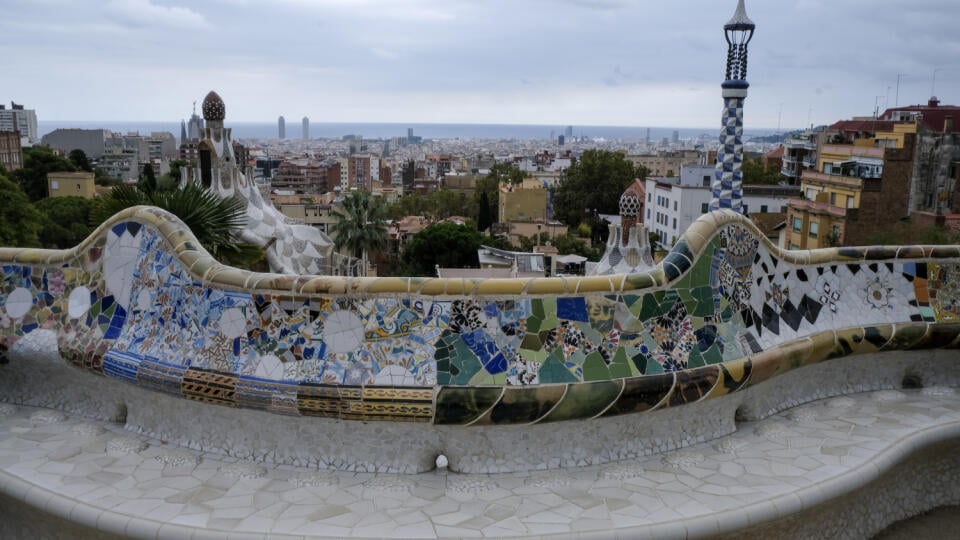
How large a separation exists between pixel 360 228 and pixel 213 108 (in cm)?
1386

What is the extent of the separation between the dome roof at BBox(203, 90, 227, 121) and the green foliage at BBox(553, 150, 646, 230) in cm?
4405

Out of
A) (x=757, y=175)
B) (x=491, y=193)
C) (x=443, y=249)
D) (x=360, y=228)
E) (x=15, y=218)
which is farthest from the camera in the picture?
(x=491, y=193)

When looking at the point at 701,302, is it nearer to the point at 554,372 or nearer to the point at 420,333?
the point at 554,372

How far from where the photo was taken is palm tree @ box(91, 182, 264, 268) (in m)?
8.82

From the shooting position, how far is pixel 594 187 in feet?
194

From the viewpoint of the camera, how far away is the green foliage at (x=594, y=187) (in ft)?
192

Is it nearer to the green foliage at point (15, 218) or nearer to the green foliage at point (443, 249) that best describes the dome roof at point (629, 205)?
the green foliage at point (15, 218)

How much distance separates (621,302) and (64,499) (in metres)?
4.07

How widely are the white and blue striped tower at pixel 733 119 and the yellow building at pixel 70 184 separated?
37.0 metres

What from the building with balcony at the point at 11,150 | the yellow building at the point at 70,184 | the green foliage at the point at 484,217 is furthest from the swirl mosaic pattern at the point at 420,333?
the green foliage at the point at 484,217

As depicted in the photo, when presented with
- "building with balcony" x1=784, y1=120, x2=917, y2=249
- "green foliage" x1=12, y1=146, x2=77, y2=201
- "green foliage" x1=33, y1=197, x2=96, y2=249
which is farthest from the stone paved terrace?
"green foliage" x1=12, y1=146, x2=77, y2=201

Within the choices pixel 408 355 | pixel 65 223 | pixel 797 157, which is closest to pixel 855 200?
pixel 797 157

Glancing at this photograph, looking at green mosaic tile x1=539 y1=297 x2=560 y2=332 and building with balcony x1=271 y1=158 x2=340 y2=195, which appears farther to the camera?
building with balcony x1=271 y1=158 x2=340 y2=195

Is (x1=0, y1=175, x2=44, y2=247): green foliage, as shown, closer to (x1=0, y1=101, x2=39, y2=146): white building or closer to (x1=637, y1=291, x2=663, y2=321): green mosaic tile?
(x1=637, y1=291, x2=663, y2=321): green mosaic tile
